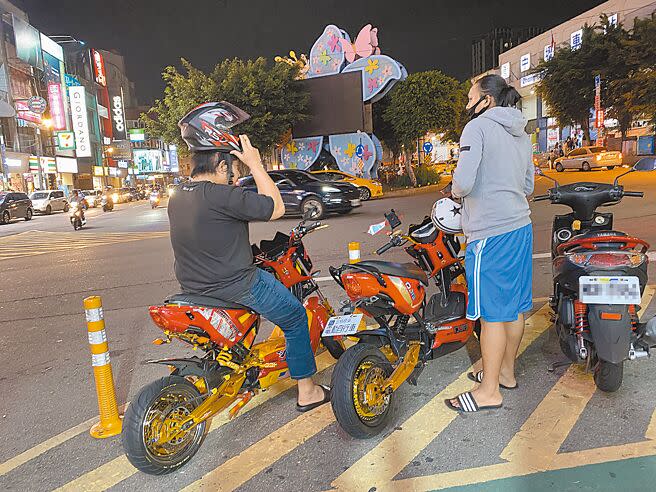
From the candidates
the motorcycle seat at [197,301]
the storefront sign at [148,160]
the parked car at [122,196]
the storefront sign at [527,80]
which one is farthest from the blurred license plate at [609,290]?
the storefront sign at [148,160]

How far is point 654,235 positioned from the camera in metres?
8.48

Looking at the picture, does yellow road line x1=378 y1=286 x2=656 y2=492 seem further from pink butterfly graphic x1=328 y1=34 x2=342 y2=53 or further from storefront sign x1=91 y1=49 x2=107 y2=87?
storefront sign x1=91 y1=49 x2=107 y2=87

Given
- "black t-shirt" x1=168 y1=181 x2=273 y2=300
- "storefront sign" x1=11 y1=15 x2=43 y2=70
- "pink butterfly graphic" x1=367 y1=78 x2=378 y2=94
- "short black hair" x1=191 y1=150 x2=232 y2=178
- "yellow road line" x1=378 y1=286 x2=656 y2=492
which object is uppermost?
"storefront sign" x1=11 y1=15 x2=43 y2=70

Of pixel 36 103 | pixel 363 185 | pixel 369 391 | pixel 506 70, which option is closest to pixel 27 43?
pixel 36 103

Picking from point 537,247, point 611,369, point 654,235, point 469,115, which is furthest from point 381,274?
point 654,235

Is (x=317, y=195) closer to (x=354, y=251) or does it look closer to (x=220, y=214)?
(x=354, y=251)

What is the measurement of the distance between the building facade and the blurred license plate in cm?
4353

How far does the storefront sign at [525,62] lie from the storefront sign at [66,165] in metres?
54.8

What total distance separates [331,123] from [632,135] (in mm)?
31370

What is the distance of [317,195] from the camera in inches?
588

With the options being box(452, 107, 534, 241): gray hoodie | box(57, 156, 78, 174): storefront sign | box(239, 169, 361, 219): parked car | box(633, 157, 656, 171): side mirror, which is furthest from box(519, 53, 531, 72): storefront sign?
box(452, 107, 534, 241): gray hoodie

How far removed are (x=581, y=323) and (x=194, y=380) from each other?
2416mm

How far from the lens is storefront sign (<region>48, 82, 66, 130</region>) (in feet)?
142

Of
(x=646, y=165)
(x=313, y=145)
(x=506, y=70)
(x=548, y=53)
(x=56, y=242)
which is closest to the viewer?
(x=646, y=165)
